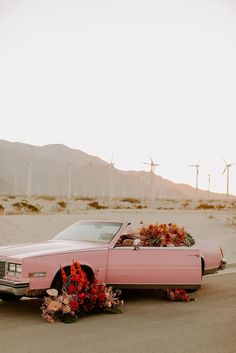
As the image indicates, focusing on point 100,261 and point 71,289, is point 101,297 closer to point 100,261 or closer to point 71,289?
point 71,289

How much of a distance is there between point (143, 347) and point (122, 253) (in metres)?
2.87

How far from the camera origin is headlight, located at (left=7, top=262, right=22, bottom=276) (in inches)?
348

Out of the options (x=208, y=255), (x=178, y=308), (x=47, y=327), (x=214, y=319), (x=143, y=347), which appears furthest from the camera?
(x=208, y=255)

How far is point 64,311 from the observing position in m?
8.62

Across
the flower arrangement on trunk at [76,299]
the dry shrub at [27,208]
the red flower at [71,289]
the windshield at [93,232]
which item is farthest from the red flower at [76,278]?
the dry shrub at [27,208]

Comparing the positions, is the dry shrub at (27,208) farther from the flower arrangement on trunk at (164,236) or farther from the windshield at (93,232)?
the flower arrangement on trunk at (164,236)

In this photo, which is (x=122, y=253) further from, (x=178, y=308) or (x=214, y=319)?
(x=214, y=319)

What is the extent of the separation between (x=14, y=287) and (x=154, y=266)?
256 centimetres

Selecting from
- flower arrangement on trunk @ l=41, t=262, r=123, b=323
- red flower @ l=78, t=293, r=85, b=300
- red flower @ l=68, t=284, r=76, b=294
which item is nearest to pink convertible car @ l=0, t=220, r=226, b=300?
flower arrangement on trunk @ l=41, t=262, r=123, b=323

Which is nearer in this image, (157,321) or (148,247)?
(157,321)

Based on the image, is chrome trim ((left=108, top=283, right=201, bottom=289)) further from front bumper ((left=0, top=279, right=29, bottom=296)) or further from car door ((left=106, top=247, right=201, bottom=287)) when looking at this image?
front bumper ((left=0, top=279, right=29, bottom=296))

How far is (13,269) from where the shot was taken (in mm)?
8938

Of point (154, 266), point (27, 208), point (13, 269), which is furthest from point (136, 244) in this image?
point (27, 208)

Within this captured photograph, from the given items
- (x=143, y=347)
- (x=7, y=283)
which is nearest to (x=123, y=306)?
(x=7, y=283)
